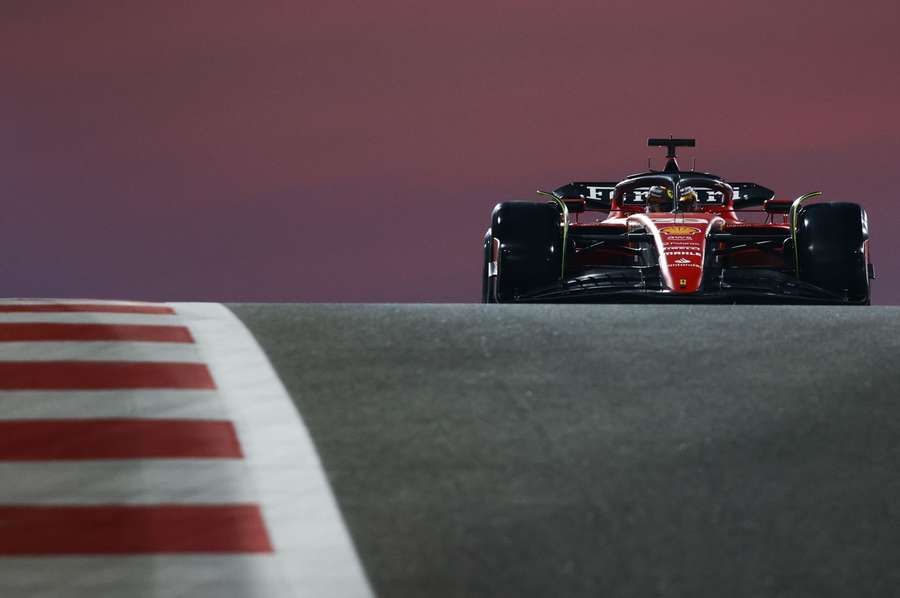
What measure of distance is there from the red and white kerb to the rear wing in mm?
7664

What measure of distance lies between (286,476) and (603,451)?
0.84 m

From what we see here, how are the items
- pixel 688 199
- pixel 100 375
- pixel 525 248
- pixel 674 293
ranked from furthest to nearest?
pixel 688 199, pixel 525 248, pixel 674 293, pixel 100 375

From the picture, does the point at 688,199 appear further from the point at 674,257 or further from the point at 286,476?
the point at 286,476

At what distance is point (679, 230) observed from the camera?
9.73 meters

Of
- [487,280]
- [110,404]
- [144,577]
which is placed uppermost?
[110,404]

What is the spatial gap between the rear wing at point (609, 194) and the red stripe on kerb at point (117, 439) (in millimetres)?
8377

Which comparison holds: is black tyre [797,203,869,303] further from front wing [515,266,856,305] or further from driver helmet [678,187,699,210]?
driver helmet [678,187,699,210]

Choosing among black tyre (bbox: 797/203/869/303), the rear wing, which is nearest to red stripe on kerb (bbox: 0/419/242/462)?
black tyre (bbox: 797/203/869/303)

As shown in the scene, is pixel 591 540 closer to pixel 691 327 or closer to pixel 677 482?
pixel 677 482

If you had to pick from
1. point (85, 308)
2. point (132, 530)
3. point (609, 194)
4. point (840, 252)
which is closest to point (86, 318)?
point (85, 308)

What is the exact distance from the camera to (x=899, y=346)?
465 cm

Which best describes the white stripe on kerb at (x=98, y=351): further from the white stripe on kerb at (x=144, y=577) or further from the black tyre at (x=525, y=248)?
the black tyre at (x=525, y=248)

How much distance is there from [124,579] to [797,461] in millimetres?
1787

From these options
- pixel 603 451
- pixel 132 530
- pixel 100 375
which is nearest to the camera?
pixel 132 530
